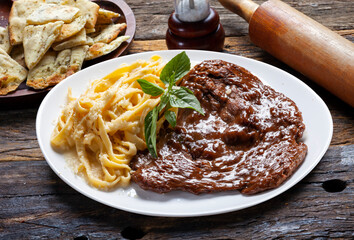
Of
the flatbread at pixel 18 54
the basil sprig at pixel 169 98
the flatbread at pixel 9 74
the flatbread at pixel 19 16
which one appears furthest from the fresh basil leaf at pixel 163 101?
the flatbread at pixel 19 16

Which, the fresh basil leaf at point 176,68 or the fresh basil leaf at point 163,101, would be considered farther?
the fresh basil leaf at point 176,68

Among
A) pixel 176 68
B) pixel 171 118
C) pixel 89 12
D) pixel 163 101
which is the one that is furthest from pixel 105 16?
pixel 171 118

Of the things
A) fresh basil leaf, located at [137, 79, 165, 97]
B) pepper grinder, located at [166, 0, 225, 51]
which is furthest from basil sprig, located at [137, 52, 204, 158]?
pepper grinder, located at [166, 0, 225, 51]

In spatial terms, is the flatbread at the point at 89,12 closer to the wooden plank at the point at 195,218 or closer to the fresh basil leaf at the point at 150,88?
the fresh basil leaf at the point at 150,88

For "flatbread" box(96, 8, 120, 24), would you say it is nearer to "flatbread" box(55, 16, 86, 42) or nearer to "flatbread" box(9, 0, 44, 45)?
"flatbread" box(55, 16, 86, 42)

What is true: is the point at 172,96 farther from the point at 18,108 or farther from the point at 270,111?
the point at 18,108

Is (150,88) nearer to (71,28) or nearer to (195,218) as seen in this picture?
(195,218)

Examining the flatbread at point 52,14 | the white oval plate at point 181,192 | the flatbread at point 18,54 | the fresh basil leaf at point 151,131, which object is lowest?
the flatbread at point 18,54

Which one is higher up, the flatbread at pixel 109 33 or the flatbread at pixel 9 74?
the flatbread at pixel 109 33
